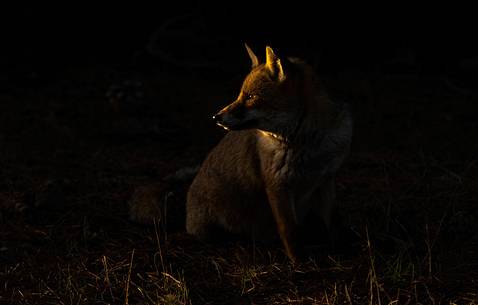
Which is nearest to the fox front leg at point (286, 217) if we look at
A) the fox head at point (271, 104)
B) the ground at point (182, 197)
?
the ground at point (182, 197)

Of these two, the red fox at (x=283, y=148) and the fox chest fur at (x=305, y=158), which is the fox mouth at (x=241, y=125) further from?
the fox chest fur at (x=305, y=158)

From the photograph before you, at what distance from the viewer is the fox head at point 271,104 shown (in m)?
3.63

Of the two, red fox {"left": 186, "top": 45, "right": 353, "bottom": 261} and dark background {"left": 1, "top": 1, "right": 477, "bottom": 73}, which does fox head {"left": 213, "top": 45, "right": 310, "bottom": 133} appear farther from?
dark background {"left": 1, "top": 1, "right": 477, "bottom": 73}

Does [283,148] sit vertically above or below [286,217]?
above

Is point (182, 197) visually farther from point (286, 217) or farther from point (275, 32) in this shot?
point (275, 32)

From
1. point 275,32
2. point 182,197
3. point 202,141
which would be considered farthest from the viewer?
point 275,32


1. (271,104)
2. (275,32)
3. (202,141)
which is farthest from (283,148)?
Answer: (275,32)

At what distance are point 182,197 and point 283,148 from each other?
4.47 feet

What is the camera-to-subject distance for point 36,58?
33.0 ft

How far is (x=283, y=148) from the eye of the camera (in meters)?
3.78

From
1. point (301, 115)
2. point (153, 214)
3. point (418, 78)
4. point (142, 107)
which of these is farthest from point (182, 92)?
point (301, 115)

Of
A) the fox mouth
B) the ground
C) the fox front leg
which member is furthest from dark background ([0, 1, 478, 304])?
the fox mouth

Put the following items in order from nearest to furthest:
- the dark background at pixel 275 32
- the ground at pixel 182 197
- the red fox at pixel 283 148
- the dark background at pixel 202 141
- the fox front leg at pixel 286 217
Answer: the ground at pixel 182 197
the dark background at pixel 202 141
the red fox at pixel 283 148
the fox front leg at pixel 286 217
the dark background at pixel 275 32

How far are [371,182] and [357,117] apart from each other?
2.61 meters
